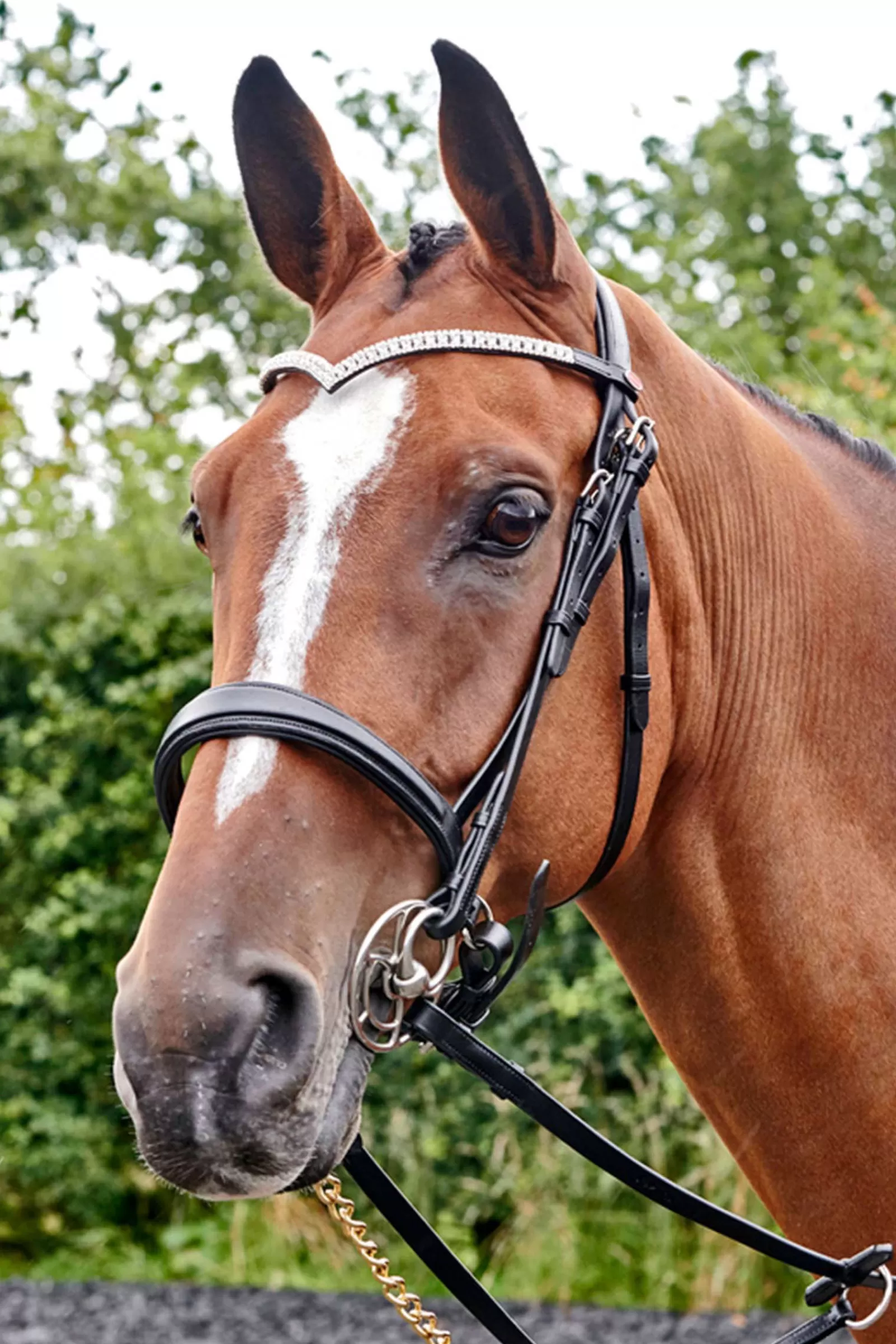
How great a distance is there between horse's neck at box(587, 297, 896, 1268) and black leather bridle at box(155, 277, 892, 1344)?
0.14 meters

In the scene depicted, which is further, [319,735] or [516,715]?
[516,715]

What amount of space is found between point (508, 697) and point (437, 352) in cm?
58

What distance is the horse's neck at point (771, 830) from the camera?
7.60 ft

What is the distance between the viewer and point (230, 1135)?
5.61 ft

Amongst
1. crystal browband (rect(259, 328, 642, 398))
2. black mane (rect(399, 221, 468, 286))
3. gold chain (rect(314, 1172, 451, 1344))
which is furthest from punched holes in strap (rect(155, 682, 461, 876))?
black mane (rect(399, 221, 468, 286))

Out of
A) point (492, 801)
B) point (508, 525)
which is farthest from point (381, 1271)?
point (508, 525)

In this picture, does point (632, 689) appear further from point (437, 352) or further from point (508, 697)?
point (437, 352)

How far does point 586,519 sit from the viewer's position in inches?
85.0

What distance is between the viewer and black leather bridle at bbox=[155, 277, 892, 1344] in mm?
1879

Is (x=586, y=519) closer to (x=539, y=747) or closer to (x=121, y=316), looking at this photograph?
(x=539, y=747)

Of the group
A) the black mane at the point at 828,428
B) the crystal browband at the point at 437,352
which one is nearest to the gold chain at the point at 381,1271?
the crystal browband at the point at 437,352

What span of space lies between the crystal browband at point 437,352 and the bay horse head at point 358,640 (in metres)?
0.02

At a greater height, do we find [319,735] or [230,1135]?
[319,735]

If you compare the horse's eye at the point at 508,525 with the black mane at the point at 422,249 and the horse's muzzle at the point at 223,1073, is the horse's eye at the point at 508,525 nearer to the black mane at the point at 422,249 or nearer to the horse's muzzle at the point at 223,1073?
the black mane at the point at 422,249
